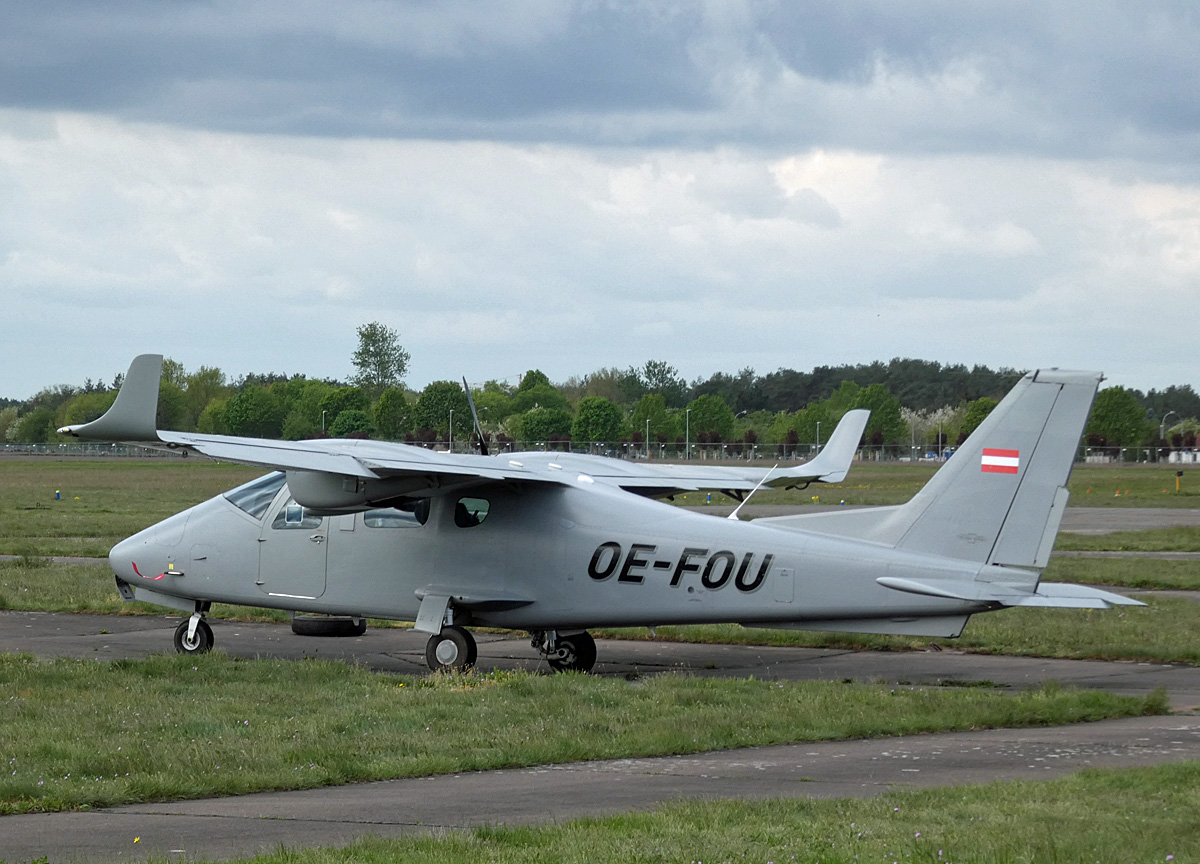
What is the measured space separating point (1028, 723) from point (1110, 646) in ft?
19.1

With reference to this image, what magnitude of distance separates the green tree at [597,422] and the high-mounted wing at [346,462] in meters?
126

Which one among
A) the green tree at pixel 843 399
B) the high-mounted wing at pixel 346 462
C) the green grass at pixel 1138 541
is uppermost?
the green tree at pixel 843 399

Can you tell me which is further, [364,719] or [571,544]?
[571,544]

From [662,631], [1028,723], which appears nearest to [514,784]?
[1028,723]

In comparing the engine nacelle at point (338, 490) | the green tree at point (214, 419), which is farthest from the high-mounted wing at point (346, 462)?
the green tree at point (214, 419)

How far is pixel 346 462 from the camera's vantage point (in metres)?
14.6

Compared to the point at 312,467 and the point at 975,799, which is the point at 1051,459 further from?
the point at 312,467

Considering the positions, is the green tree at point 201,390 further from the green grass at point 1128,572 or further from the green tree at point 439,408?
the green grass at point 1128,572

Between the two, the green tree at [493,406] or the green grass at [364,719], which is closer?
the green grass at [364,719]

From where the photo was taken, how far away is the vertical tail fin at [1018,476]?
44.6ft

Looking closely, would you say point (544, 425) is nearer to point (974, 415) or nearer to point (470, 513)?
point (974, 415)

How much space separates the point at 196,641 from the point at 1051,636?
11.5 m

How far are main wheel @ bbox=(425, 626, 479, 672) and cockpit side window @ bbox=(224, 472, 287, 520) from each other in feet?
10.2

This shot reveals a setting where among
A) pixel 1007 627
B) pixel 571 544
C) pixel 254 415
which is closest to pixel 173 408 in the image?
pixel 254 415
